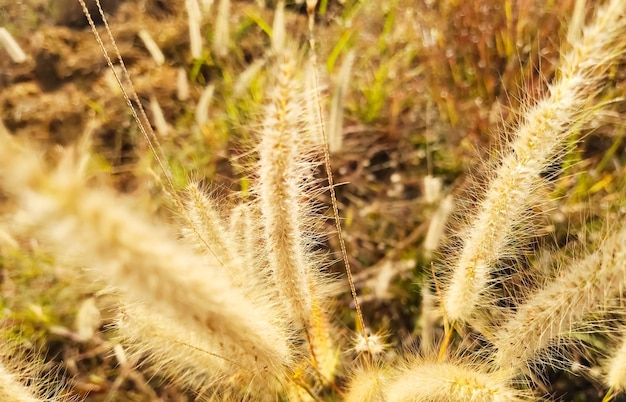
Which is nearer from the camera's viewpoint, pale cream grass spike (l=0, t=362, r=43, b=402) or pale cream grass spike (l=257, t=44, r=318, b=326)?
pale cream grass spike (l=257, t=44, r=318, b=326)

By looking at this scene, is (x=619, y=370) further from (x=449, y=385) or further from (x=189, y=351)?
(x=189, y=351)

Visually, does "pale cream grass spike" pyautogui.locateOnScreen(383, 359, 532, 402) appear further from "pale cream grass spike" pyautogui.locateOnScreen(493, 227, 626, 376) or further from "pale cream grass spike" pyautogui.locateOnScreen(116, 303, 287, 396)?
"pale cream grass spike" pyautogui.locateOnScreen(116, 303, 287, 396)

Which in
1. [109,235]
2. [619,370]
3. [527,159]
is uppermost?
[109,235]

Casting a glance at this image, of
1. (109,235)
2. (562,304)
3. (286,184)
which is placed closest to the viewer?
(109,235)

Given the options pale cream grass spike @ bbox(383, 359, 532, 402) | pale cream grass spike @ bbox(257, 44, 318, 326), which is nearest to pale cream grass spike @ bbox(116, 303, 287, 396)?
pale cream grass spike @ bbox(257, 44, 318, 326)

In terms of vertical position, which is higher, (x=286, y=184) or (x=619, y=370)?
(x=286, y=184)

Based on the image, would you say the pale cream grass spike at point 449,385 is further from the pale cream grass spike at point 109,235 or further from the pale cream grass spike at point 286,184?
the pale cream grass spike at point 109,235

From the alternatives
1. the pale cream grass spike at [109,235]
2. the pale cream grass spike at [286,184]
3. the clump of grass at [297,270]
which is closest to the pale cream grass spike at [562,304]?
the clump of grass at [297,270]

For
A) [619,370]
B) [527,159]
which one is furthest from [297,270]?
[619,370]

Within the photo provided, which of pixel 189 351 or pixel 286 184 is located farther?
pixel 189 351
